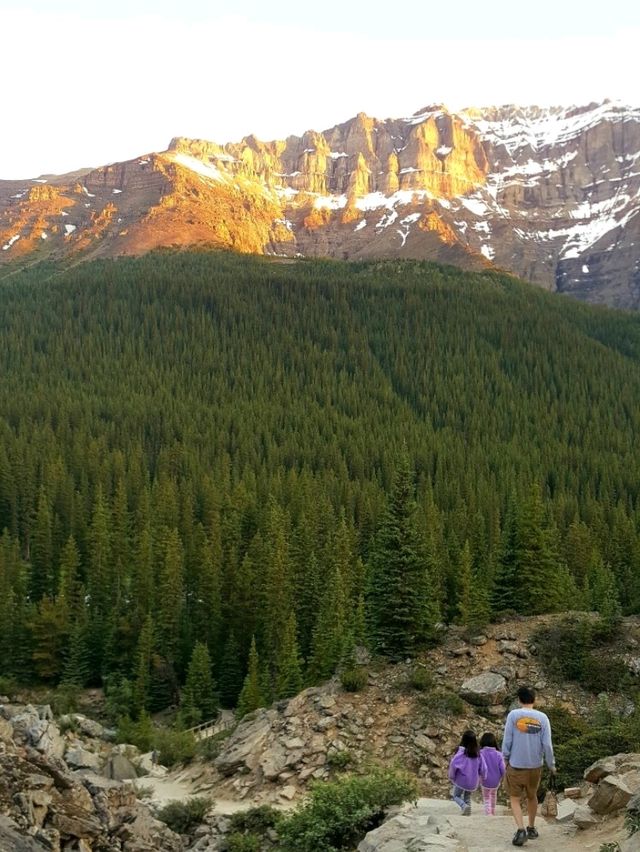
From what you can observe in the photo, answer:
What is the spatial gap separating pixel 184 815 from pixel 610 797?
14.4 meters

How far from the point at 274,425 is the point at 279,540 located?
8200 centimetres

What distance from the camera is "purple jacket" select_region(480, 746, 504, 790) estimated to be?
19578 millimetres

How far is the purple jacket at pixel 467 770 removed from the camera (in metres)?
19.7

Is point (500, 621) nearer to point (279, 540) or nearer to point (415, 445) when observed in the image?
point (279, 540)

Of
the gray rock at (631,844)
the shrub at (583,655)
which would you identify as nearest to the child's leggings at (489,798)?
the gray rock at (631,844)

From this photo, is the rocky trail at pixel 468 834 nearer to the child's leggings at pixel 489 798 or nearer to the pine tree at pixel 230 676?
the child's leggings at pixel 489 798

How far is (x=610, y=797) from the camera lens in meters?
17.6

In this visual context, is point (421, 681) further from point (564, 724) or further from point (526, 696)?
point (526, 696)

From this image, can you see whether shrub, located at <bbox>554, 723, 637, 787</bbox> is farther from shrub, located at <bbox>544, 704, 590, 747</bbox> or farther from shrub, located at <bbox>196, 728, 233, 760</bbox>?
shrub, located at <bbox>196, 728, 233, 760</bbox>

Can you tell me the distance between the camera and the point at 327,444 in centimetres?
13662

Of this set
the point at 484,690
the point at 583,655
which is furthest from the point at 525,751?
the point at 583,655

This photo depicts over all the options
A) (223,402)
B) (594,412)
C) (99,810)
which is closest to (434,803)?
(99,810)

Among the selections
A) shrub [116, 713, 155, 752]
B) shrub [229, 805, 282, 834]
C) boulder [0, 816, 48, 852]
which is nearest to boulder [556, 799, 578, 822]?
shrub [229, 805, 282, 834]

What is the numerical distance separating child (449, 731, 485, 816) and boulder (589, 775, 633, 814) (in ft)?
8.95
